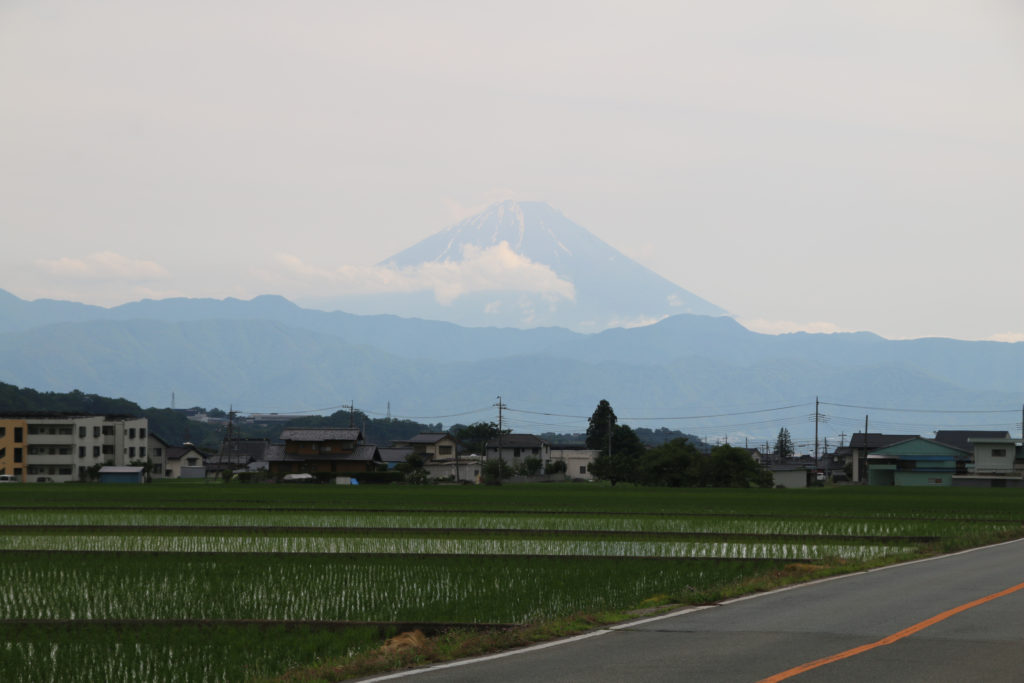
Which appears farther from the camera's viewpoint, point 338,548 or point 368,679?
point 338,548

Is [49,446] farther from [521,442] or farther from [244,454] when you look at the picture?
[521,442]

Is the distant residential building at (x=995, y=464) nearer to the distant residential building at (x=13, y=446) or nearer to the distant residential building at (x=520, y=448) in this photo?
the distant residential building at (x=520, y=448)

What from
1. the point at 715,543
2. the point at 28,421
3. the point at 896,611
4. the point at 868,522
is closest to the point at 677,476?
the point at 868,522

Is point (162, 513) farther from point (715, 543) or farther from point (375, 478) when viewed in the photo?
point (375, 478)

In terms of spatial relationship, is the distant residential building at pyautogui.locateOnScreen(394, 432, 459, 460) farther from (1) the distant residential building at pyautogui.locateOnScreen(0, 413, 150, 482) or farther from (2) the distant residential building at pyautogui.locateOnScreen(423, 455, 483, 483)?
(1) the distant residential building at pyautogui.locateOnScreen(0, 413, 150, 482)

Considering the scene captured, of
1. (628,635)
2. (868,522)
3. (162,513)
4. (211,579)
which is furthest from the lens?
(162,513)

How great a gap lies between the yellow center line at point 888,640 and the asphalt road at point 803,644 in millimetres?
39

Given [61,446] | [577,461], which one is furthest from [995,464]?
[61,446]

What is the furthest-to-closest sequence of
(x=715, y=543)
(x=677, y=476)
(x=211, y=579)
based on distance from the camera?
(x=677, y=476), (x=715, y=543), (x=211, y=579)

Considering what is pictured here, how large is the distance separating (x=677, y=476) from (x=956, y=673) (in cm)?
7746

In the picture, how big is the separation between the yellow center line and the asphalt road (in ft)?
0.13

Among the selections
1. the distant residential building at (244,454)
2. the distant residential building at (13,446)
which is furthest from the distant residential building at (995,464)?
the distant residential building at (13,446)

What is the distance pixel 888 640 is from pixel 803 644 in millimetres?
1099

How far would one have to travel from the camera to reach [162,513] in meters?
44.6
